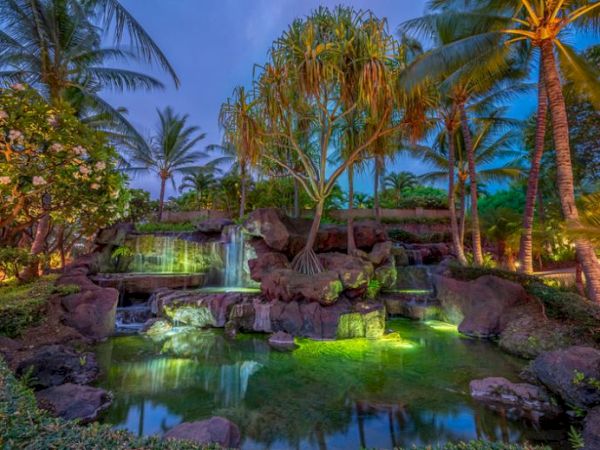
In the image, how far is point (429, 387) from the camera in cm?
539

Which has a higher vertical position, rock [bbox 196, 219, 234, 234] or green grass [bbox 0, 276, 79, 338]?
rock [bbox 196, 219, 234, 234]

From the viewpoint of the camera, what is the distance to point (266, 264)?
11.2 metres

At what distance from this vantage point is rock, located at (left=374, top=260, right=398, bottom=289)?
11420 millimetres

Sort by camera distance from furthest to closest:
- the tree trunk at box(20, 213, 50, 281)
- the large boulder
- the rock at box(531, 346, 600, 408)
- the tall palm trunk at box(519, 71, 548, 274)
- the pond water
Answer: the tall palm trunk at box(519, 71, 548, 274)
the tree trunk at box(20, 213, 50, 281)
the large boulder
the rock at box(531, 346, 600, 408)
the pond water

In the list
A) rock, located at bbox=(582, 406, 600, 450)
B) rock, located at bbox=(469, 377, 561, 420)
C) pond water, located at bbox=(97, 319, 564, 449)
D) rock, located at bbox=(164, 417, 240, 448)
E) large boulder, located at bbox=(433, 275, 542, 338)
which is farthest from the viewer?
large boulder, located at bbox=(433, 275, 542, 338)

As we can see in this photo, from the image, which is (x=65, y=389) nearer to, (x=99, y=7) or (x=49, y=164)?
(x=49, y=164)

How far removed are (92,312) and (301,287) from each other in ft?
17.0

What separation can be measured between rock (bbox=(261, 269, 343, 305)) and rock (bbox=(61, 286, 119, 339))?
3947mm

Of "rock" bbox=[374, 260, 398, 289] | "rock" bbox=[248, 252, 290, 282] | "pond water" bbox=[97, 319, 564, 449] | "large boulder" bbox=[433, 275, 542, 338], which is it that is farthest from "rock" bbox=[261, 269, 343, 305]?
"large boulder" bbox=[433, 275, 542, 338]

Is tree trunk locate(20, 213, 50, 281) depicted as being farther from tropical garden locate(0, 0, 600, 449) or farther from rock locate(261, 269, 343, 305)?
rock locate(261, 269, 343, 305)

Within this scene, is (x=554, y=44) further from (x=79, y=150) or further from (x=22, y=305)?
(x=22, y=305)

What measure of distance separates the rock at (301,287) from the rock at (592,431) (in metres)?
5.53

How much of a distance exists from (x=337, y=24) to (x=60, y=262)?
16.1 metres

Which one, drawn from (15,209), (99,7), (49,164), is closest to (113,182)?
(49,164)
